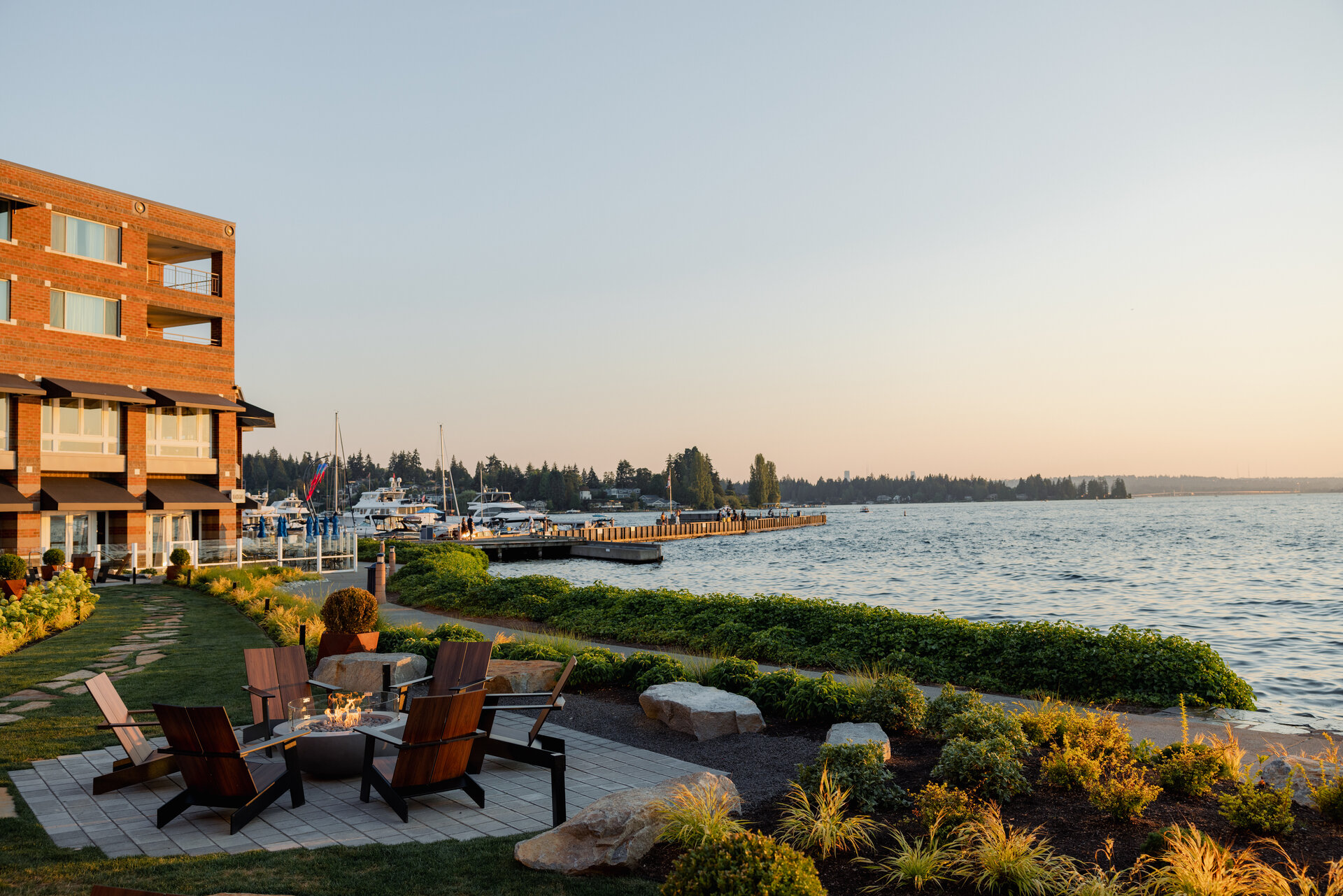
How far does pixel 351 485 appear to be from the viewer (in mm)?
171625

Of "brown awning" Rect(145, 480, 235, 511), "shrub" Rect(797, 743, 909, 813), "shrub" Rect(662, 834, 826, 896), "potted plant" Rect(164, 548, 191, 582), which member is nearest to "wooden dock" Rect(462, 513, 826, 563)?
"brown awning" Rect(145, 480, 235, 511)

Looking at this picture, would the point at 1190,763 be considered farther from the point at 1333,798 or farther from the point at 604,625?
the point at 604,625

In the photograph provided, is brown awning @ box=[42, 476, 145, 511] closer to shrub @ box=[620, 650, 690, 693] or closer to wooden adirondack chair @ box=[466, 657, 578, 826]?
shrub @ box=[620, 650, 690, 693]

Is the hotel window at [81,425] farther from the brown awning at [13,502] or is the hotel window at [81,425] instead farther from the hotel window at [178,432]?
the brown awning at [13,502]

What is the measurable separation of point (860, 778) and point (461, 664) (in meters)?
4.00

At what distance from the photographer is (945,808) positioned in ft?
17.0

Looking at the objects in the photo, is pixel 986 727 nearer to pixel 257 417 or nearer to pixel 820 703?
pixel 820 703

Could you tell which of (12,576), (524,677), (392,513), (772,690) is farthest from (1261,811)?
(392,513)

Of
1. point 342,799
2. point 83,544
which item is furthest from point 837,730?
point 83,544

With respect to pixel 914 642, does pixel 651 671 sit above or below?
above

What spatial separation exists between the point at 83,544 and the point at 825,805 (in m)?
31.2

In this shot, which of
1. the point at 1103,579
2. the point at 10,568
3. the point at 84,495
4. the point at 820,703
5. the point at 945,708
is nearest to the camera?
the point at 945,708

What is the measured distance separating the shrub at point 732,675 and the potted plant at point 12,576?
15684 millimetres

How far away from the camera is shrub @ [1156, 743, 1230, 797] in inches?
225
